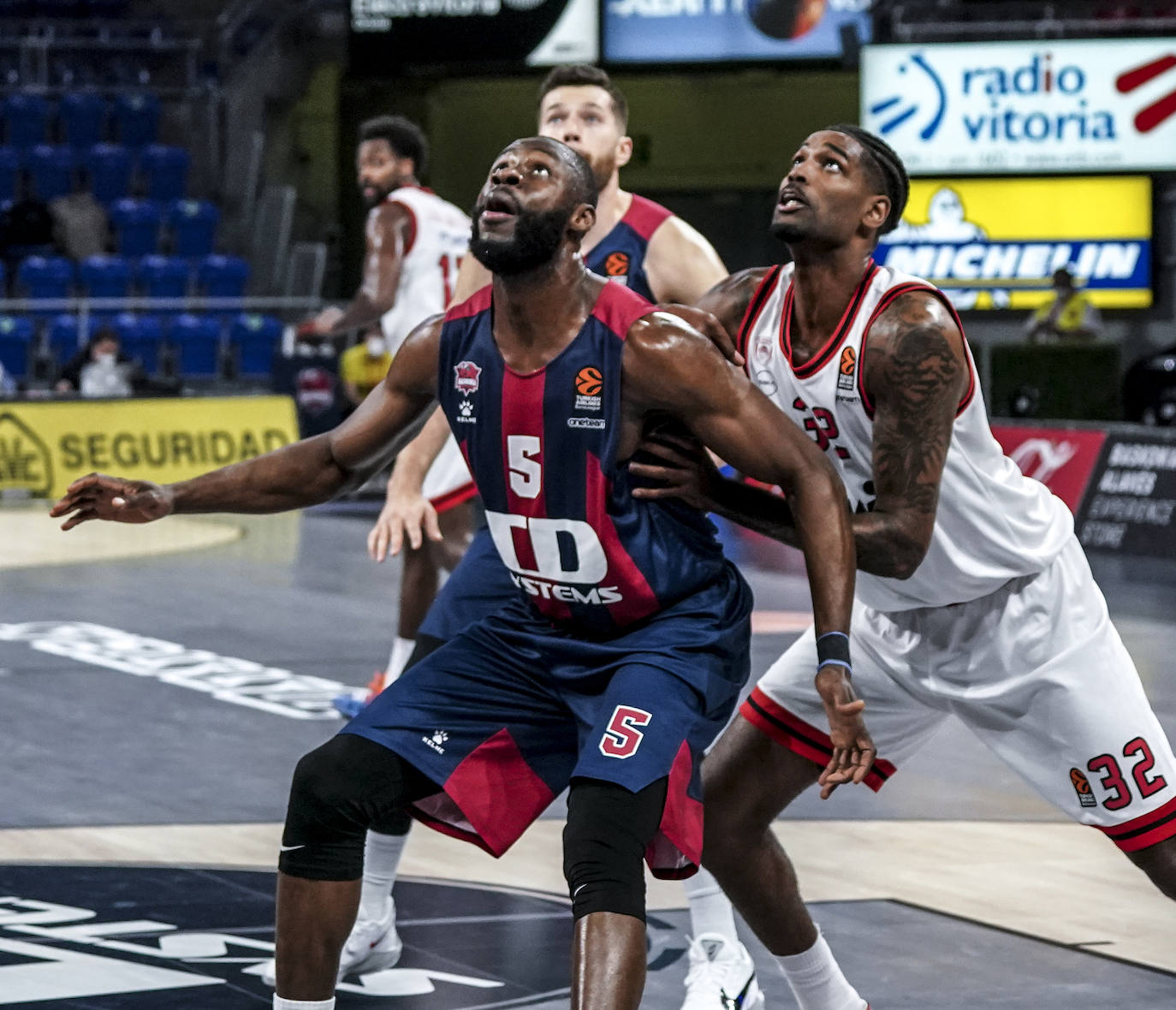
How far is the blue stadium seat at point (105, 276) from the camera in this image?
18.4 meters

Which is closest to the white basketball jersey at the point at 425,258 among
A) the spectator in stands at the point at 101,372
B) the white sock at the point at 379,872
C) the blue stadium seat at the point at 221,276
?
the white sock at the point at 379,872

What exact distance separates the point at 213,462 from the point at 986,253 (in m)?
6.69

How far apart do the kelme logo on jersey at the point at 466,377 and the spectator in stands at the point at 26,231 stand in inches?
612

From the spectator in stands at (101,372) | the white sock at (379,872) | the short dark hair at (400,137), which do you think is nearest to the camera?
the white sock at (379,872)

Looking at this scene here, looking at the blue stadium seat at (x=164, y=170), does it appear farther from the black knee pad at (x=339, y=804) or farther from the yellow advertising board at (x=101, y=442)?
the black knee pad at (x=339, y=804)

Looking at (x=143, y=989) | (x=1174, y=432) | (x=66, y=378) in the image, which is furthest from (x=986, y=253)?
(x=143, y=989)

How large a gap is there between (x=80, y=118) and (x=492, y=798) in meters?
17.4

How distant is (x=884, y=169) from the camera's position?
391cm

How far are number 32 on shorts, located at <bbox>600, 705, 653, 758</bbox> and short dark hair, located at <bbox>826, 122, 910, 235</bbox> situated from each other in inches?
43.6

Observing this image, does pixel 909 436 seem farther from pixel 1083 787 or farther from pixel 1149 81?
pixel 1149 81

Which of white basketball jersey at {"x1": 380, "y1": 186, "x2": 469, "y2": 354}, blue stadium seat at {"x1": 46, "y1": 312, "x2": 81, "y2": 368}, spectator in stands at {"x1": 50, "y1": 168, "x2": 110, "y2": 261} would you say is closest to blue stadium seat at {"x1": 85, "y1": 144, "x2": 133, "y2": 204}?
spectator in stands at {"x1": 50, "y1": 168, "x2": 110, "y2": 261}

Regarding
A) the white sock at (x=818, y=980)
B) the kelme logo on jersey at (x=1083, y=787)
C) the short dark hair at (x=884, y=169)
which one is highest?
the short dark hair at (x=884, y=169)

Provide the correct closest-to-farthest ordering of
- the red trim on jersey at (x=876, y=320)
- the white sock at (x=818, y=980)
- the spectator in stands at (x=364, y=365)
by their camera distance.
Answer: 1. the red trim on jersey at (x=876, y=320)
2. the white sock at (x=818, y=980)
3. the spectator in stands at (x=364, y=365)

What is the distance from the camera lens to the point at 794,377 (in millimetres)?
3867
